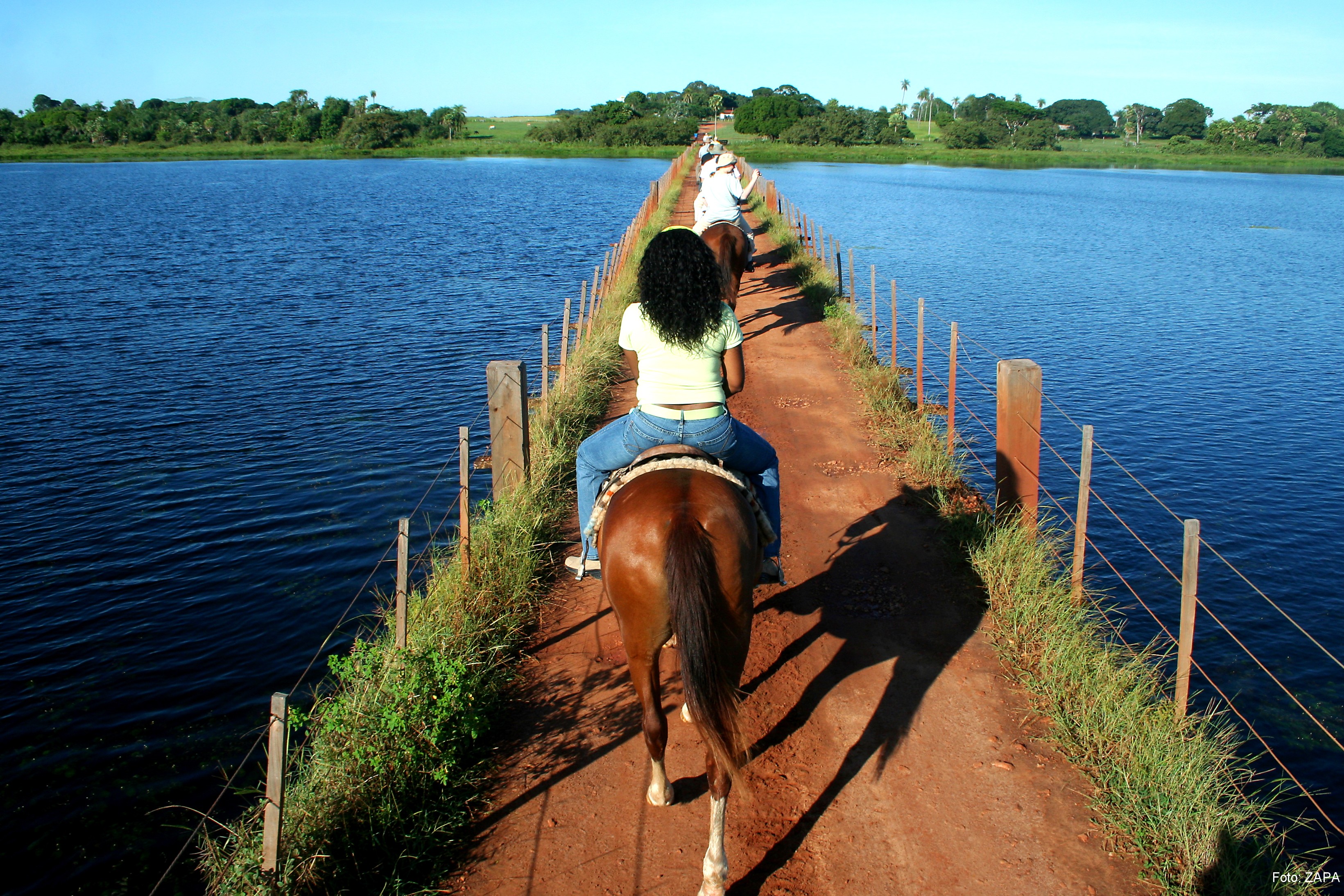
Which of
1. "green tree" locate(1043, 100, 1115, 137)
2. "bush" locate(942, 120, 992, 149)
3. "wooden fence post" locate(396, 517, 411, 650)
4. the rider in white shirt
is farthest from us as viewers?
"green tree" locate(1043, 100, 1115, 137)

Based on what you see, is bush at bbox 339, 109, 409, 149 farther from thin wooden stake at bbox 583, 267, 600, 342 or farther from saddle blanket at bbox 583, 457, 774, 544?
saddle blanket at bbox 583, 457, 774, 544

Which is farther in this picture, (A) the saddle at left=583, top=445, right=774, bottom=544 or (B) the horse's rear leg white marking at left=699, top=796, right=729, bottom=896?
(A) the saddle at left=583, top=445, right=774, bottom=544

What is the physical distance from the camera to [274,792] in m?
3.64

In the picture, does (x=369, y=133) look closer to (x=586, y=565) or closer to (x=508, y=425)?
(x=508, y=425)

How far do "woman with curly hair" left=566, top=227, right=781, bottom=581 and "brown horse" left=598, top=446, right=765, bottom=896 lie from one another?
0.58 metres

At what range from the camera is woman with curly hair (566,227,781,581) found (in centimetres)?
480

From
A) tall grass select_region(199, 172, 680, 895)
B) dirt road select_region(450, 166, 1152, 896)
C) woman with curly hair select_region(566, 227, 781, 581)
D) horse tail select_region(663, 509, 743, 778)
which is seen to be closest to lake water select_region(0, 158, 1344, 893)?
tall grass select_region(199, 172, 680, 895)

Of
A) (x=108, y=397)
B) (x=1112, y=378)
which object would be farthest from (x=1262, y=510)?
(x=108, y=397)

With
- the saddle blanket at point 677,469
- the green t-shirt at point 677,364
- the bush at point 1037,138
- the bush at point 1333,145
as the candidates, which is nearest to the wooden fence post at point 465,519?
the saddle blanket at point 677,469

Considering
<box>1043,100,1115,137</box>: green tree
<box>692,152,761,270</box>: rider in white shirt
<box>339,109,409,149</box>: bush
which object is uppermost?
<box>1043,100,1115,137</box>: green tree

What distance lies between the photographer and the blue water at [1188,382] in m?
Answer: 9.35

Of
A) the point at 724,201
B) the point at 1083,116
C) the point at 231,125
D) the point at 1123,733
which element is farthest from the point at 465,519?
the point at 1083,116

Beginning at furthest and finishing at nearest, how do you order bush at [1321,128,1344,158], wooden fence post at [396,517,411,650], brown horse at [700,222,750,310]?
bush at [1321,128,1344,158], brown horse at [700,222,750,310], wooden fence post at [396,517,411,650]

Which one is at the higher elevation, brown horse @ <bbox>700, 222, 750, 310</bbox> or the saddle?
brown horse @ <bbox>700, 222, 750, 310</bbox>
